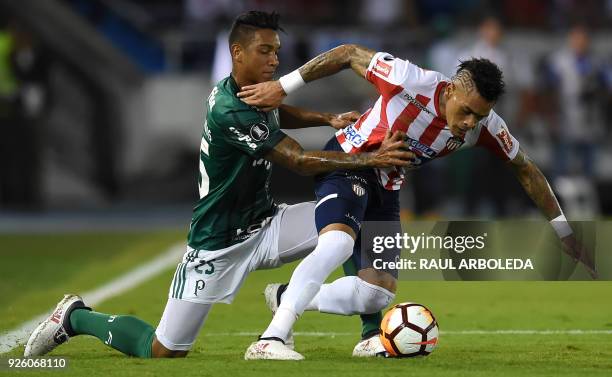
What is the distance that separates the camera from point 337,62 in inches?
321

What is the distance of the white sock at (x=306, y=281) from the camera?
7.52m

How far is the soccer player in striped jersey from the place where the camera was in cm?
777

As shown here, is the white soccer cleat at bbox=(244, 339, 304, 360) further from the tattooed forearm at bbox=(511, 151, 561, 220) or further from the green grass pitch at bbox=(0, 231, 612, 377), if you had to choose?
the tattooed forearm at bbox=(511, 151, 561, 220)

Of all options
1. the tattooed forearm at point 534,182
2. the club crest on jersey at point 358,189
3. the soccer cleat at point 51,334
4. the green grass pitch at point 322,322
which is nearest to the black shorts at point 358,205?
the club crest on jersey at point 358,189

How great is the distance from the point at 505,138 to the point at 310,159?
1.17m

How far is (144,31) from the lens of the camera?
21.8 meters

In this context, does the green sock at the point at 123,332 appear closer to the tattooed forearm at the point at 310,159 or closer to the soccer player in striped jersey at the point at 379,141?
the soccer player in striped jersey at the point at 379,141

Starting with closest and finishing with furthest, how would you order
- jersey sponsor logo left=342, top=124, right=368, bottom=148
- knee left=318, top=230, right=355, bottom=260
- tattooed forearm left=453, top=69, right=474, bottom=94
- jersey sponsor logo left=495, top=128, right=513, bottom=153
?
knee left=318, top=230, right=355, bottom=260, tattooed forearm left=453, top=69, right=474, bottom=94, jersey sponsor logo left=495, top=128, right=513, bottom=153, jersey sponsor logo left=342, top=124, right=368, bottom=148

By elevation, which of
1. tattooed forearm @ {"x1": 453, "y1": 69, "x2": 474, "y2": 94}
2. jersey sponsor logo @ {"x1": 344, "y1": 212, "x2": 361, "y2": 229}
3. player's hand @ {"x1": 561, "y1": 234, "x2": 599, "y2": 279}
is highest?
tattooed forearm @ {"x1": 453, "y1": 69, "x2": 474, "y2": 94}

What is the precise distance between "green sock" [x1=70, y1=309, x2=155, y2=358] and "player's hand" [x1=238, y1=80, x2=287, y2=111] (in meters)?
1.44

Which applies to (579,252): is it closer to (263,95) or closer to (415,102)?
(415,102)

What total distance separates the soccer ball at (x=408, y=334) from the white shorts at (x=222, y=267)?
2.30 ft

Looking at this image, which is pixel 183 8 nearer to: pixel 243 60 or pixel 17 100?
pixel 17 100

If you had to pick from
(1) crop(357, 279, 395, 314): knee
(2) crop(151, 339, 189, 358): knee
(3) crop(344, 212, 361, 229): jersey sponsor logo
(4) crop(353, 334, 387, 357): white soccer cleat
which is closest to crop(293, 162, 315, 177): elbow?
(3) crop(344, 212, 361, 229): jersey sponsor logo
